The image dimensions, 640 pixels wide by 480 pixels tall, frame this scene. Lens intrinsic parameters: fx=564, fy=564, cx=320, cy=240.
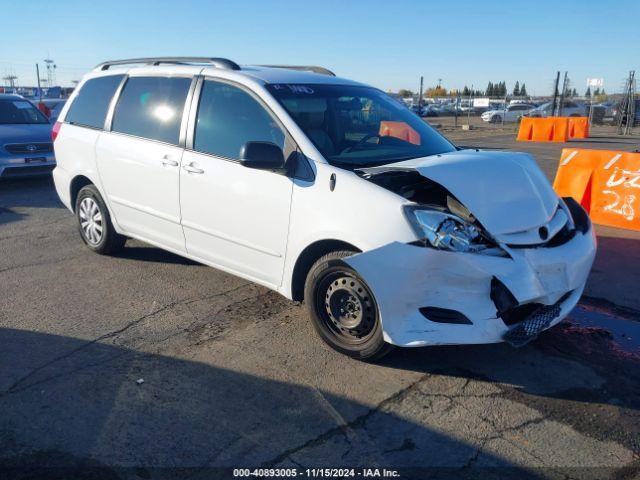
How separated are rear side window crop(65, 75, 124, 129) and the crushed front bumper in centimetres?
355

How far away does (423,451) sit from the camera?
2.88 metres

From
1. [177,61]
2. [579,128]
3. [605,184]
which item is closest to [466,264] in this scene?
[177,61]

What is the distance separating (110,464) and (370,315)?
5.71 feet

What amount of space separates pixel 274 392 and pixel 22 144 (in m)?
8.88

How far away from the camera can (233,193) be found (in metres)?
4.30

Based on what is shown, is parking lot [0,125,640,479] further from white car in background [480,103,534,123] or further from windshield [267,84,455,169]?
white car in background [480,103,534,123]

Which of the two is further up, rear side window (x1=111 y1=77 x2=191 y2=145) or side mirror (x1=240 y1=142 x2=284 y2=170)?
rear side window (x1=111 y1=77 x2=191 y2=145)

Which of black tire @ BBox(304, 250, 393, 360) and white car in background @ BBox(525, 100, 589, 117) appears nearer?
black tire @ BBox(304, 250, 393, 360)

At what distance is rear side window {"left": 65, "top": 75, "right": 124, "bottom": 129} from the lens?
18.8ft

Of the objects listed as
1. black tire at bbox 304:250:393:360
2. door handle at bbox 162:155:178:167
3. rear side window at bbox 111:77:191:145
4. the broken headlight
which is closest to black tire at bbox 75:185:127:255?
rear side window at bbox 111:77:191:145

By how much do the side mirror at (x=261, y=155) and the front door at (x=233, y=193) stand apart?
16 centimetres

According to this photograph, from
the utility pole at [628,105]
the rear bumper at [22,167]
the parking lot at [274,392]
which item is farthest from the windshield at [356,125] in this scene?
the utility pole at [628,105]

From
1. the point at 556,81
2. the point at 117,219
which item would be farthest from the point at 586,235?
the point at 556,81

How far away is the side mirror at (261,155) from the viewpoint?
388 centimetres
